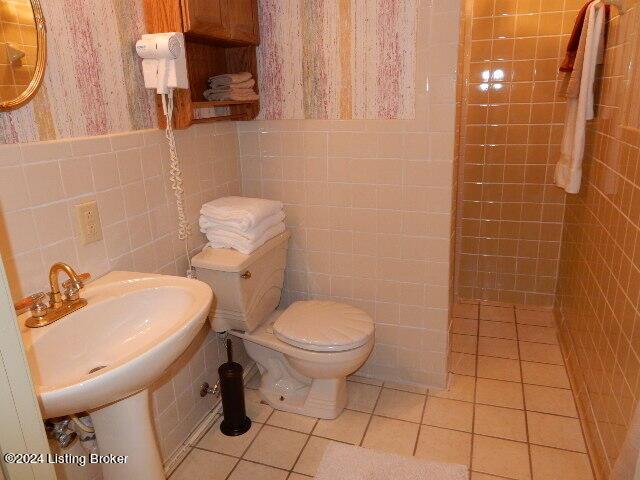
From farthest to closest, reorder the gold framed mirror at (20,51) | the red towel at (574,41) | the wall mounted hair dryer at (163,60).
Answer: the red towel at (574,41)
the wall mounted hair dryer at (163,60)
the gold framed mirror at (20,51)

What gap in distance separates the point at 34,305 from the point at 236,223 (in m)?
0.88

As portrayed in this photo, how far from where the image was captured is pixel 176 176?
1.88m

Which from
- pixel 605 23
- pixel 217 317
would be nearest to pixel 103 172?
pixel 217 317

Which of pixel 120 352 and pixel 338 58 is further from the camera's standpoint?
pixel 338 58

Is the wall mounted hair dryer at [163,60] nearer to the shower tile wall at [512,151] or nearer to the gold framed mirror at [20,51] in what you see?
the gold framed mirror at [20,51]

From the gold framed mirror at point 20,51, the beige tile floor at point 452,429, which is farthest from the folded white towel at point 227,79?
the beige tile floor at point 452,429

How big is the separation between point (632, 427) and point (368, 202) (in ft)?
4.37

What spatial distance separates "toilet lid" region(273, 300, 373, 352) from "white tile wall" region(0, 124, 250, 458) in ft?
1.33

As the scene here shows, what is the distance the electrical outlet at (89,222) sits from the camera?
146cm

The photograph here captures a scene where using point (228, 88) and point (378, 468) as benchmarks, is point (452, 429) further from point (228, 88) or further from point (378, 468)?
point (228, 88)

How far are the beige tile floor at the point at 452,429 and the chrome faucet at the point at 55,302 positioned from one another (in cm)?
95

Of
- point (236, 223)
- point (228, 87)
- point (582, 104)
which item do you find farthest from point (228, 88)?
point (582, 104)

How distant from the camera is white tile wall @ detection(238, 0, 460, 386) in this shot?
2.04 metres

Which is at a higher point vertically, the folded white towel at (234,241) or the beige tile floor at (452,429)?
the folded white towel at (234,241)
